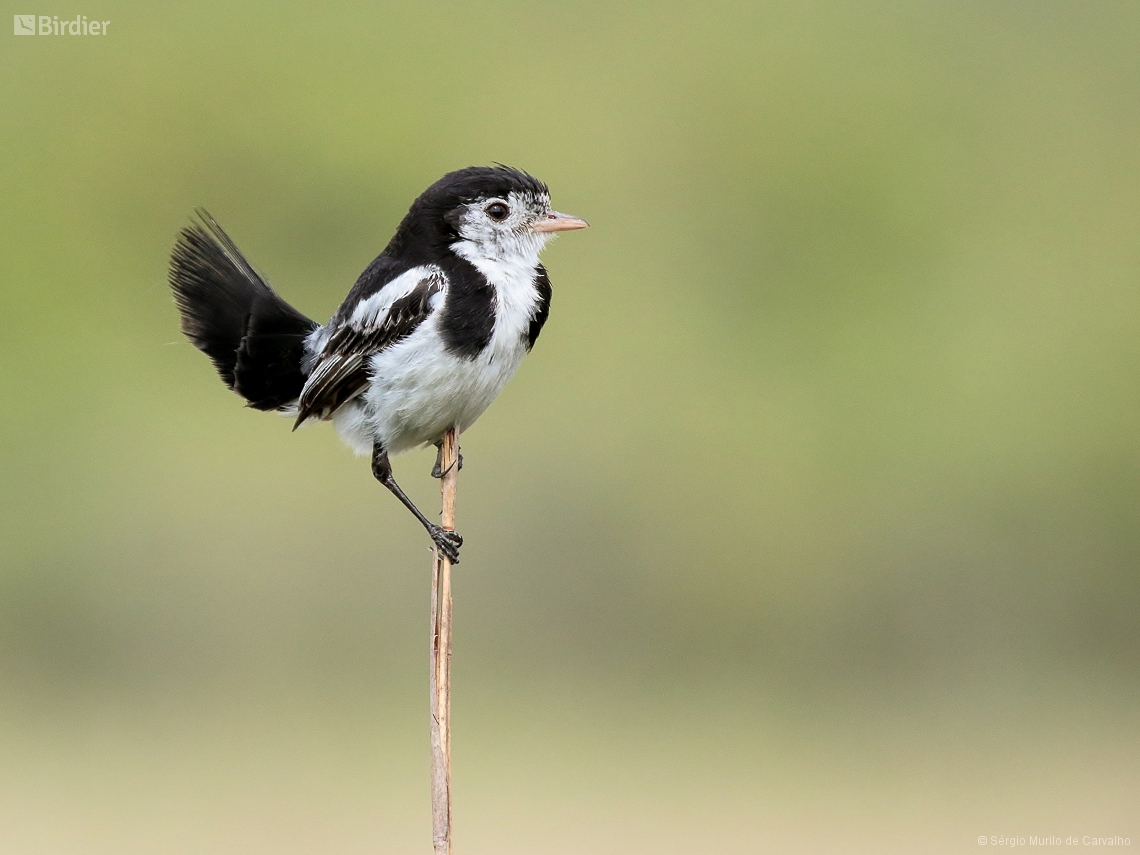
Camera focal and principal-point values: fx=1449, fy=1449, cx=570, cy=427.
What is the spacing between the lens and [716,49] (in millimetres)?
14922

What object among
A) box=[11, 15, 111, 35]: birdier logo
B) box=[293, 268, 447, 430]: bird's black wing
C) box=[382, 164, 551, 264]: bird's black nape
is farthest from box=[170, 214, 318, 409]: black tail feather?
box=[11, 15, 111, 35]: birdier logo

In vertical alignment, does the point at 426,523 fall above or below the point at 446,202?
below

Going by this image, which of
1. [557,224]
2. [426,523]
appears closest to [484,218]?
[557,224]

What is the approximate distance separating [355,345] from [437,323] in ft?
1.33

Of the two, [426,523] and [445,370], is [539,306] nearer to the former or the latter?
[445,370]

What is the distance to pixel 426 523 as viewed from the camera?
215 inches

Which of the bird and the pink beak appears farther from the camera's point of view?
the pink beak

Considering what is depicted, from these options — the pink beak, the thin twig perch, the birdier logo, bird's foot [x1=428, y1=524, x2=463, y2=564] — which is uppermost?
the birdier logo

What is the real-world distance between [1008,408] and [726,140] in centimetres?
378

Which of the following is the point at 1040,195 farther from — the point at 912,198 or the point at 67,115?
the point at 67,115

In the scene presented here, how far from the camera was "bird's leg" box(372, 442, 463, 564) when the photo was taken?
518 cm

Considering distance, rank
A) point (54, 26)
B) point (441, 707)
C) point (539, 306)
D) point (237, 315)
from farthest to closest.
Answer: point (54, 26), point (237, 315), point (539, 306), point (441, 707)

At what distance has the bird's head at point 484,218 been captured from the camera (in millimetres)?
5395

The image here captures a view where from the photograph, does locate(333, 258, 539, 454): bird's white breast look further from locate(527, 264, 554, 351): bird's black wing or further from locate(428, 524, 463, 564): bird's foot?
locate(428, 524, 463, 564): bird's foot
